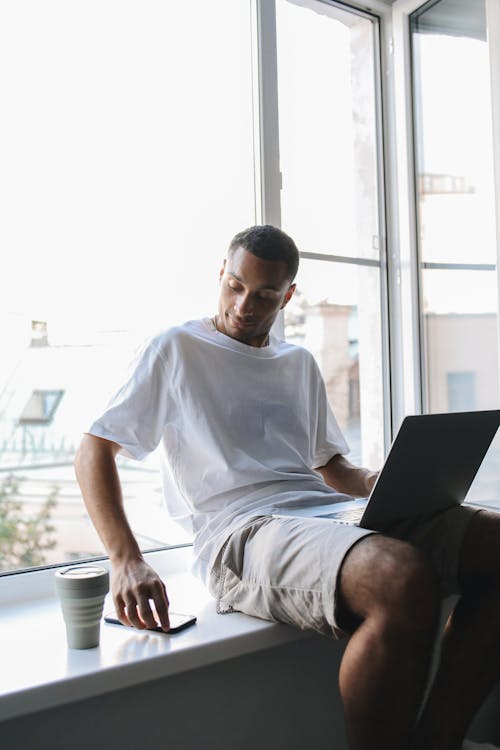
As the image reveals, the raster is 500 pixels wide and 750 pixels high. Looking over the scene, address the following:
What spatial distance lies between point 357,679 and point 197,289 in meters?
1.21

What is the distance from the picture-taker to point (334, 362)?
8.20 ft

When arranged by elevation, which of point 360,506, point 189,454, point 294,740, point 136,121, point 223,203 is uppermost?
point 136,121

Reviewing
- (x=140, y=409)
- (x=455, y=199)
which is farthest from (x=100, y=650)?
(x=455, y=199)

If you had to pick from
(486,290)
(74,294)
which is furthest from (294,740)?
(486,290)

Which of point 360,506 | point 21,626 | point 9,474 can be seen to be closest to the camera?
point 21,626

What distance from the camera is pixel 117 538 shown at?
Answer: 1.41 m

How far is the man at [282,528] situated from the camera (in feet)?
3.94

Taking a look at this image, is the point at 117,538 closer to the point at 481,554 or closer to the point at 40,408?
the point at 40,408

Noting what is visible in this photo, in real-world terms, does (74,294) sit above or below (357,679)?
above

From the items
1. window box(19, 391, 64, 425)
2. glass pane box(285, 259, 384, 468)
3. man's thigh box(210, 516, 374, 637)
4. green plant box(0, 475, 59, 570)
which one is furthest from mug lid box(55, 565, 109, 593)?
glass pane box(285, 259, 384, 468)

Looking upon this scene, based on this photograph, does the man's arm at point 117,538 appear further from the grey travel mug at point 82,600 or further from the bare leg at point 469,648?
the bare leg at point 469,648

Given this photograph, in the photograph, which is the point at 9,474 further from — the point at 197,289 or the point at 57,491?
the point at 197,289

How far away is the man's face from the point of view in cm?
167

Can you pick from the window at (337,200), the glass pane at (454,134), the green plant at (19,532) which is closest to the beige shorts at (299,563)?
the green plant at (19,532)
